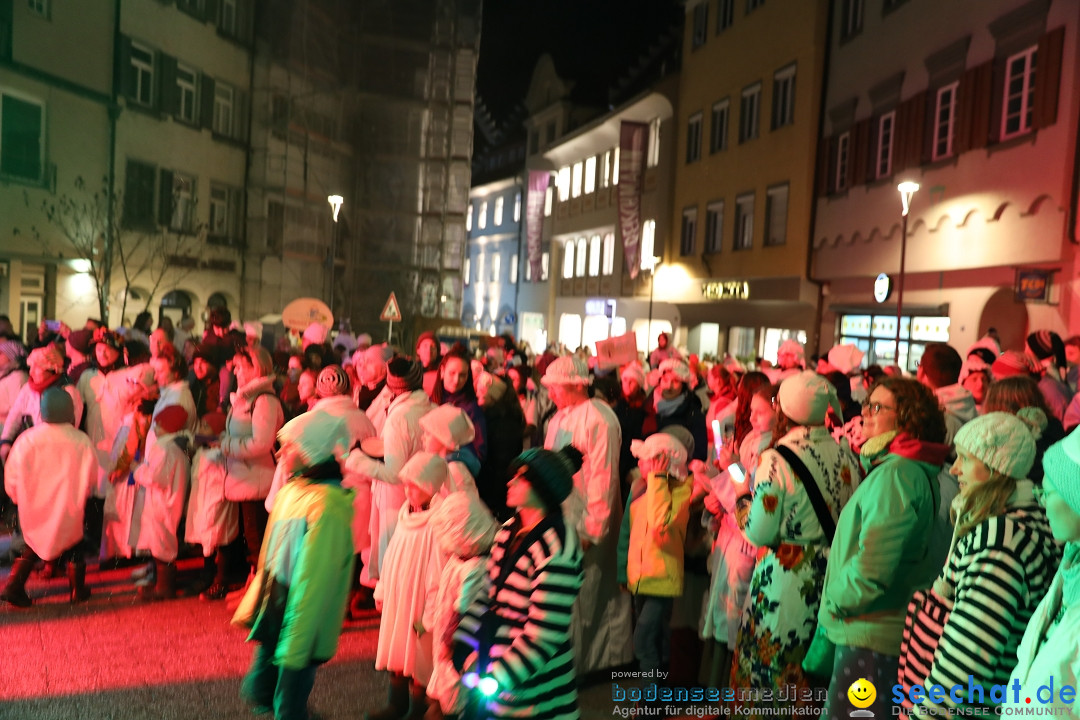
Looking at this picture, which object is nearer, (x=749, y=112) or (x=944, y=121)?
(x=944, y=121)

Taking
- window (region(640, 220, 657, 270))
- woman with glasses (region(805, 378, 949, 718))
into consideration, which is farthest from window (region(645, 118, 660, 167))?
woman with glasses (region(805, 378, 949, 718))

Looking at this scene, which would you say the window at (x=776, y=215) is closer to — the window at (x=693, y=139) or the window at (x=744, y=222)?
the window at (x=744, y=222)

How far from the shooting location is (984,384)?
725 cm

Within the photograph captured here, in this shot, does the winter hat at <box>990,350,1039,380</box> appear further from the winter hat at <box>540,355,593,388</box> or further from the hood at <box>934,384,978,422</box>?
the winter hat at <box>540,355,593,388</box>

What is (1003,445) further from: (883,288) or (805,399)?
(883,288)

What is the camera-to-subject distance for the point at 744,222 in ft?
94.2

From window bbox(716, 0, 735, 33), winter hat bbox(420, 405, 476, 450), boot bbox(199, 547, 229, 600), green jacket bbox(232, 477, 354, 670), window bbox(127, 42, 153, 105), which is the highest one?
window bbox(716, 0, 735, 33)

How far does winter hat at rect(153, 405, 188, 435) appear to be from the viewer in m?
7.73

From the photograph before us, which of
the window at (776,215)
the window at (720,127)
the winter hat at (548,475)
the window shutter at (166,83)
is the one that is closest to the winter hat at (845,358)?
the winter hat at (548,475)

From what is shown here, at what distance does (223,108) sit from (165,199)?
4.18 meters

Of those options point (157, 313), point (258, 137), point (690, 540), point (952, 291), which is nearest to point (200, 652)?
point (690, 540)

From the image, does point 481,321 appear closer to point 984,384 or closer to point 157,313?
point 157,313

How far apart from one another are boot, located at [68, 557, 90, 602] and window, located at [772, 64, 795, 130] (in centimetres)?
2246

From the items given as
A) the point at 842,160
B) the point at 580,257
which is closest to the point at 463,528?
the point at 842,160
